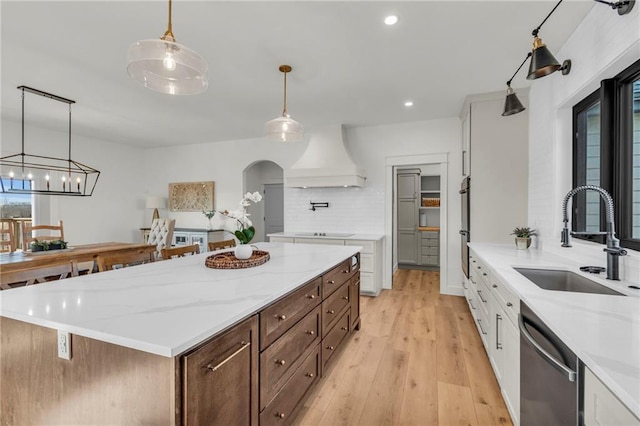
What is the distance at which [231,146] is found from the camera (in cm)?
585

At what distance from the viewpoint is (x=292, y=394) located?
63.9 inches

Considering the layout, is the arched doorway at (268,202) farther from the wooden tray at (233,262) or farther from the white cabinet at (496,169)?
the wooden tray at (233,262)

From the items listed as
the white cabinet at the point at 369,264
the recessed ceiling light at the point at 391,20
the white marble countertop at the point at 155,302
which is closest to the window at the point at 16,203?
the white marble countertop at the point at 155,302

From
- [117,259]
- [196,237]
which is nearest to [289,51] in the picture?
[117,259]

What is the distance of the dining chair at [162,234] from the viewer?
460 centimetres

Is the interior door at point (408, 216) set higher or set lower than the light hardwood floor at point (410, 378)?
higher

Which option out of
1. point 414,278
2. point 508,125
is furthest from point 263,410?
point 414,278

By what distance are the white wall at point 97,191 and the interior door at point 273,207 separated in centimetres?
275

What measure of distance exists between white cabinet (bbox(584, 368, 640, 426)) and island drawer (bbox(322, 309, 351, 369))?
148cm

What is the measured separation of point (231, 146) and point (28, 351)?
511cm

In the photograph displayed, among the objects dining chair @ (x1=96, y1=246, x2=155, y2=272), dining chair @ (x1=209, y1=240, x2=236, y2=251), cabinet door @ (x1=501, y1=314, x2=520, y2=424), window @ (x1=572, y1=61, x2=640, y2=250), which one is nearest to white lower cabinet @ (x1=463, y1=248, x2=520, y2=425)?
cabinet door @ (x1=501, y1=314, x2=520, y2=424)

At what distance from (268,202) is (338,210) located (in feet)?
8.98

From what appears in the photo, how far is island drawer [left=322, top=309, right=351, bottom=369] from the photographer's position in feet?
6.95

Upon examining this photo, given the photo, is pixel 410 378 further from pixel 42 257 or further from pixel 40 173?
pixel 40 173
